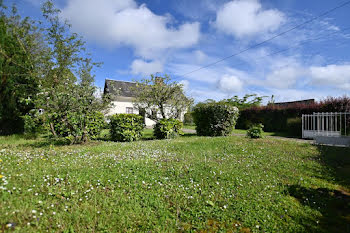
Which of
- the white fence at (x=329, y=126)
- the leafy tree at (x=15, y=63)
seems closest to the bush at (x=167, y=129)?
the leafy tree at (x=15, y=63)

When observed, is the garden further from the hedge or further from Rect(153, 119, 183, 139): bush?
the hedge

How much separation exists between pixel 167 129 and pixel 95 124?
375 centimetres

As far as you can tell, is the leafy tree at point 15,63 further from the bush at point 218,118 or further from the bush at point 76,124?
the bush at point 218,118

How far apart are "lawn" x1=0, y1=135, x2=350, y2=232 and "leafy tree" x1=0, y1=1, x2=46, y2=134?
25.1 ft

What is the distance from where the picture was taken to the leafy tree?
10.5m

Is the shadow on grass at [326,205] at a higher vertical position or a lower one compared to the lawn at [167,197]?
lower

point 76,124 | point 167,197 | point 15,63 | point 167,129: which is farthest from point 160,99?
point 167,197

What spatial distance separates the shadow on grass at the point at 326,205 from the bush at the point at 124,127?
24.8 ft

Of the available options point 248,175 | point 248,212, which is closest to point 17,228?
point 248,212

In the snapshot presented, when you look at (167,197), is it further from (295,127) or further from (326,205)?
(295,127)

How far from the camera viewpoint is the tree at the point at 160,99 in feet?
40.5

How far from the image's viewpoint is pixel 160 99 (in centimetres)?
1249

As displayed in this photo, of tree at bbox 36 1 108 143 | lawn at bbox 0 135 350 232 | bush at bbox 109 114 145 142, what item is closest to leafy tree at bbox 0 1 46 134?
tree at bbox 36 1 108 143

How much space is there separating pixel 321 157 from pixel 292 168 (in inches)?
90.2
